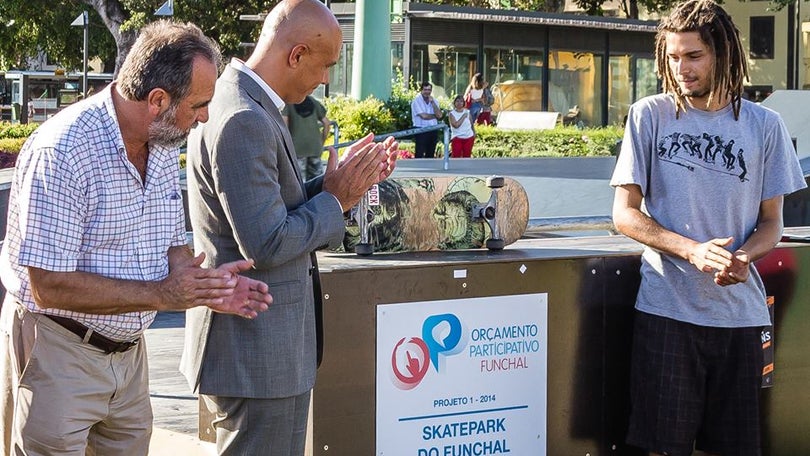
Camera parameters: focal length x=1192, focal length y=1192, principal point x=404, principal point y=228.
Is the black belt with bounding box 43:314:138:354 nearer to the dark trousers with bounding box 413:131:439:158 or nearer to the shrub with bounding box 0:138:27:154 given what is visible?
the dark trousers with bounding box 413:131:439:158

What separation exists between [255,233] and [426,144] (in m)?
17.8

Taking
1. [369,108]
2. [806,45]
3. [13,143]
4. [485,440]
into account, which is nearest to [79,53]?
[13,143]

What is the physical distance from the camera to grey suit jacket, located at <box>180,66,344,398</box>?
312cm

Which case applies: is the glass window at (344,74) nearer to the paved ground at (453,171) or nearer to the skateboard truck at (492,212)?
the paved ground at (453,171)

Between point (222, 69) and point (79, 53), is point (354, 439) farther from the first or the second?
point (79, 53)

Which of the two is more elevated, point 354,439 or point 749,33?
point 749,33

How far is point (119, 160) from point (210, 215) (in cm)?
32

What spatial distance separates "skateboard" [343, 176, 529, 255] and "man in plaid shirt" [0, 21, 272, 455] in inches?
45.3

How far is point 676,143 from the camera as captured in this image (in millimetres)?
4148

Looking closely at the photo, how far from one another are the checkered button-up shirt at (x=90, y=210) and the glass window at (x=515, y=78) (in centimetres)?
2844

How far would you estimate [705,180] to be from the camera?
410cm

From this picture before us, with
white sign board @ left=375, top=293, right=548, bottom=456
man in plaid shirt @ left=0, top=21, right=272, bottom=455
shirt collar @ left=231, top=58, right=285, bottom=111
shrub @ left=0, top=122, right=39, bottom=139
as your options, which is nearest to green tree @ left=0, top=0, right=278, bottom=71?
shrub @ left=0, top=122, right=39, bottom=139

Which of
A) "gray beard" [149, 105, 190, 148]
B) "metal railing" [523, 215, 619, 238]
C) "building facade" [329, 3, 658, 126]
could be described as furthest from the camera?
"building facade" [329, 3, 658, 126]

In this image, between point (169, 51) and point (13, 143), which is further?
point (13, 143)
